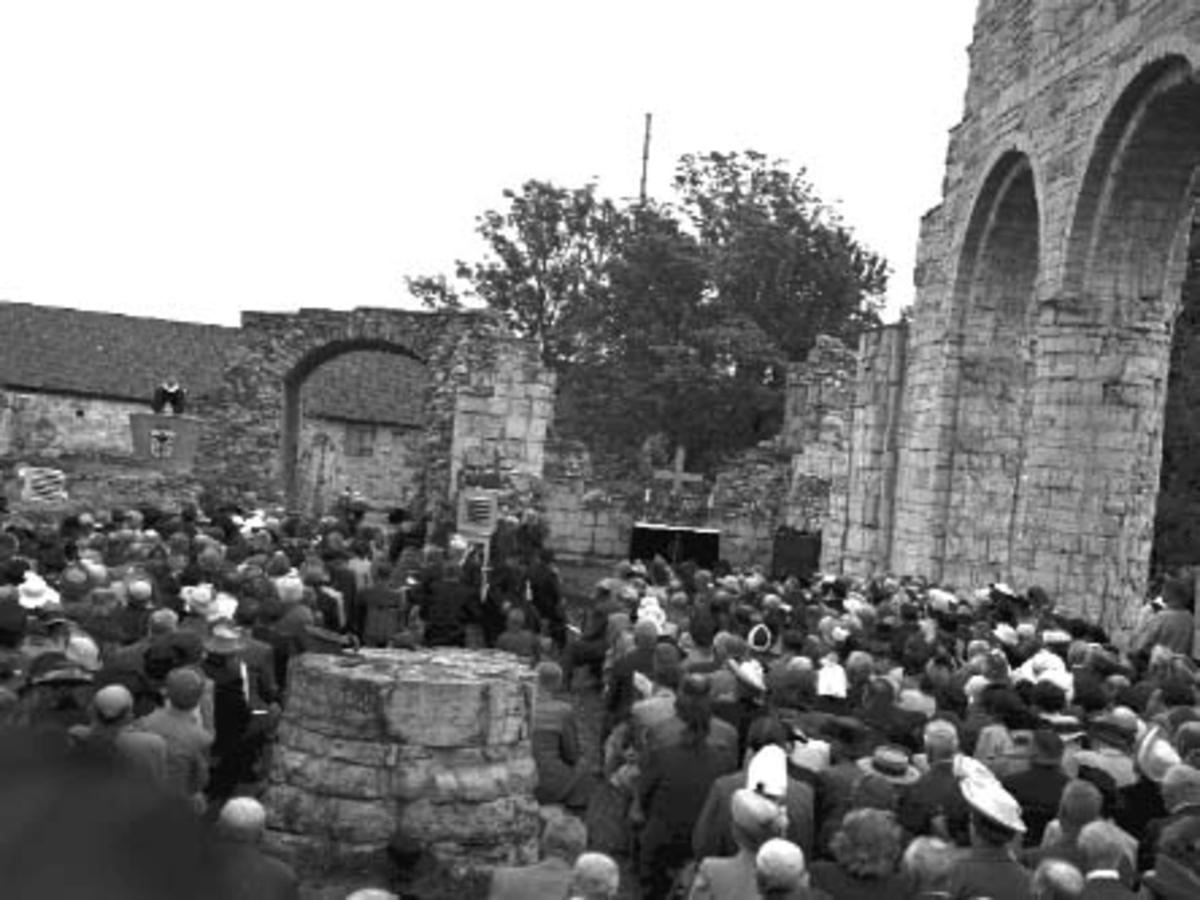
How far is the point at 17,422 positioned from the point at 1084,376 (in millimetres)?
37475

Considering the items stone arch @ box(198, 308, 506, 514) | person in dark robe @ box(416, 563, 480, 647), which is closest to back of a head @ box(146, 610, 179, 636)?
person in dark robe @ box(416, 563, 480, 647)

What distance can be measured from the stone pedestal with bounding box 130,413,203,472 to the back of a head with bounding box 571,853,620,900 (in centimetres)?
2615

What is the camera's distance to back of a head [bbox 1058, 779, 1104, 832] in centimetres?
551

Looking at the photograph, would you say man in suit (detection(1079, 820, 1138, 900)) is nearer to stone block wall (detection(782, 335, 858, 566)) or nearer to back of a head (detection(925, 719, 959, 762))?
back of a head (detection(925, 719, 959, 762))

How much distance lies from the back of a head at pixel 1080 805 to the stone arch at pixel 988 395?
49.9 feet

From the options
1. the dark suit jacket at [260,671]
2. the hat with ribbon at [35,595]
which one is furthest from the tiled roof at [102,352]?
the dark suit jacket at [260,671]

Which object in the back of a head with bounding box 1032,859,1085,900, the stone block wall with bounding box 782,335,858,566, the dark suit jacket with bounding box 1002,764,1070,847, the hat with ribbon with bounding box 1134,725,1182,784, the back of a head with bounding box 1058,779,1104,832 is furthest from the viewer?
the stone block wall with bounding box 782,335,858,566

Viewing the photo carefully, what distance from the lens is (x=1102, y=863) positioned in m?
5.17

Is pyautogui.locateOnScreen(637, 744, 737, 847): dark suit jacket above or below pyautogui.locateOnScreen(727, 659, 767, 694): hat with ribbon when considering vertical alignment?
below

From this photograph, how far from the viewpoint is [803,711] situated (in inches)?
339

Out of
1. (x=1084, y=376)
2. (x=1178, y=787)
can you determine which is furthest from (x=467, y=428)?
(x=1178, y=787)

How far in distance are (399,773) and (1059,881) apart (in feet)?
13.7

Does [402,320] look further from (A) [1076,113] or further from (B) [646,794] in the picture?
(B) [646,794]

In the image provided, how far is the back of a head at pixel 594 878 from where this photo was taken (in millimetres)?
4953
